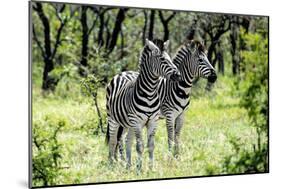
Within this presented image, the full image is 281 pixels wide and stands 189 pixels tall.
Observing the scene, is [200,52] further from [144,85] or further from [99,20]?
[99,20]

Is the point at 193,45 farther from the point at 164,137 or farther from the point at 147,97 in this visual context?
the point at 164,137

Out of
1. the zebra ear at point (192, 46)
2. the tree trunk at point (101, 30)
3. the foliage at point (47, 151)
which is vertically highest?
the tree trunk at point (101, 30)

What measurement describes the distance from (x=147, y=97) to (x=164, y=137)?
39cm

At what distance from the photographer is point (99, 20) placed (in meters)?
5.29

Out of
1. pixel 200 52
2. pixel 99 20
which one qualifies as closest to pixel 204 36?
pixel 200 52

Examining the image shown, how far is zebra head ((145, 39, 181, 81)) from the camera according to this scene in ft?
17.7

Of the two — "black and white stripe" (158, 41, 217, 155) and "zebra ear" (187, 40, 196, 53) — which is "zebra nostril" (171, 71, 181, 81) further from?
"zebra ear" (187, 40, 196, 53)

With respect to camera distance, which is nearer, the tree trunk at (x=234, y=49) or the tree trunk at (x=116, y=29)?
the tree trunk at (x=116, y=29)

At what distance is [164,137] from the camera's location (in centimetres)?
550

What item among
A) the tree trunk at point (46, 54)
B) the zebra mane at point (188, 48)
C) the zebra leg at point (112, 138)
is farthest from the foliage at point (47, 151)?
the zebra mane at point (188, 48)

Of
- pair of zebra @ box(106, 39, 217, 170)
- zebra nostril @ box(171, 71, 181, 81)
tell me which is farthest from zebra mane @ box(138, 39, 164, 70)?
zebra nostril @ box(171, 71, 181, 81)

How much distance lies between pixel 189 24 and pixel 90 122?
4.17 ft

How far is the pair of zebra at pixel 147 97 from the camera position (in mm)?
5359

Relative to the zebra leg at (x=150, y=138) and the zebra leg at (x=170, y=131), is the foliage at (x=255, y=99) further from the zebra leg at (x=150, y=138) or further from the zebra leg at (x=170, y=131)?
the zebra leg at (x=150, y=138)
